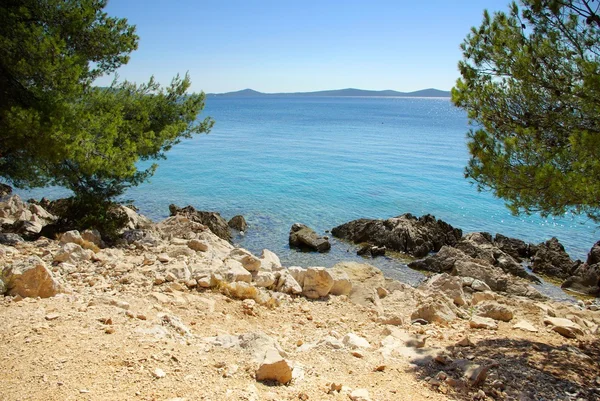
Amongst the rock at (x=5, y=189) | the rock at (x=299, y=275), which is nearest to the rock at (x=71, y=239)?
the rock at (x=299, y=275)

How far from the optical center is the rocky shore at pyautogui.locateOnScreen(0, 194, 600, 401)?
5.15 m

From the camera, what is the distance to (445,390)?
5.91m

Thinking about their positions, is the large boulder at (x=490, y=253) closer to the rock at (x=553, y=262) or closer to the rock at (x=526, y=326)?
the rock at (x=553, y=262)

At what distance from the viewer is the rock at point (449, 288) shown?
11.7 meters

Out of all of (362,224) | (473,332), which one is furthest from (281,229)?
(473,332)

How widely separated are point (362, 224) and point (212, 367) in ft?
53.5

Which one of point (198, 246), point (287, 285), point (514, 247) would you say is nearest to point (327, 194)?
point (514, 247)

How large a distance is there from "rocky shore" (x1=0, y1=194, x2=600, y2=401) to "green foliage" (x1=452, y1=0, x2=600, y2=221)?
2760mm

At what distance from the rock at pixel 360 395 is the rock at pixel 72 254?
6764 millimetres

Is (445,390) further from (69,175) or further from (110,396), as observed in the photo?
(69,175)

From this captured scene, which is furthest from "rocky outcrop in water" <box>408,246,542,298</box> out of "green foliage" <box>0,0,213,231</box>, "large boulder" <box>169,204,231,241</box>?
"green foliage" <box>0,0,213,231</box>

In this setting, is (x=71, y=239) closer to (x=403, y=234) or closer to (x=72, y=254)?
(x=72, y=254)

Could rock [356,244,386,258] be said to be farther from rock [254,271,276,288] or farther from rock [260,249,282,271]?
rock [254,271,276,288]

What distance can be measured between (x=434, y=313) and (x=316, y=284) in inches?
110
